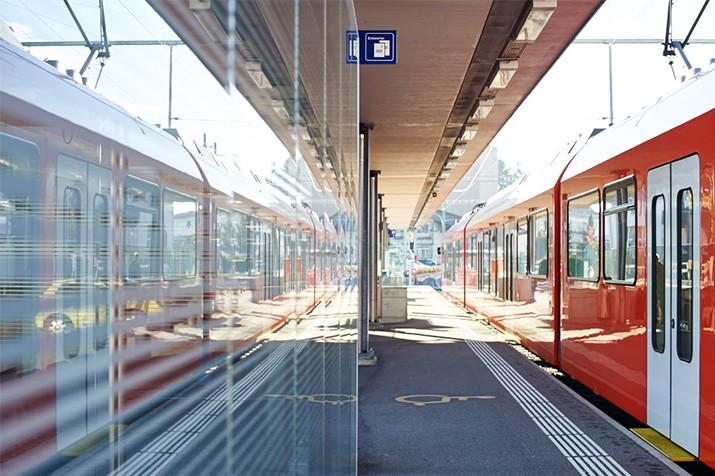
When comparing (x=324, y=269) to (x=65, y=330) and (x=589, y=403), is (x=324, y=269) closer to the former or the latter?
(x=65, y=330)

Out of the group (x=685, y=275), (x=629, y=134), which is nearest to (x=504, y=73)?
(x=629, y=134)

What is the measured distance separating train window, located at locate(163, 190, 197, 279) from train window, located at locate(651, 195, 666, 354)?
6082 millimetres

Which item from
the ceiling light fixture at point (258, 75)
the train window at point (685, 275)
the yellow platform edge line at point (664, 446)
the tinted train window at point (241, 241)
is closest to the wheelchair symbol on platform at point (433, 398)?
the yellow platform edge line at point (664, 446)

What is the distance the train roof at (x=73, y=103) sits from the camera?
54 centimetres

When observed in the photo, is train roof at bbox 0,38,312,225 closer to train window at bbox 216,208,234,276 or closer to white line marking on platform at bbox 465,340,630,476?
train window at bbox 216,208,234,276

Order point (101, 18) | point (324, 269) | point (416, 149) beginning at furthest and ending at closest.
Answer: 1. point (416, 149)
2. point (324, 269)
3. point (101, 18)

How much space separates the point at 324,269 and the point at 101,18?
2446 mm

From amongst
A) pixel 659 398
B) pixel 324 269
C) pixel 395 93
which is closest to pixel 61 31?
pixel 324 269

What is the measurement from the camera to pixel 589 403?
8547 millimetres

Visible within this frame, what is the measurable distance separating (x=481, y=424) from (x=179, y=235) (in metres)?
7.07

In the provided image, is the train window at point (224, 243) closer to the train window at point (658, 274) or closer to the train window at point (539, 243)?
the train window at point (658, 274)

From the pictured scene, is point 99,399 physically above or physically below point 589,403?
above

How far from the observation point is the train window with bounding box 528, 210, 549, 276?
11469mm

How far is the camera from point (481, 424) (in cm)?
755
